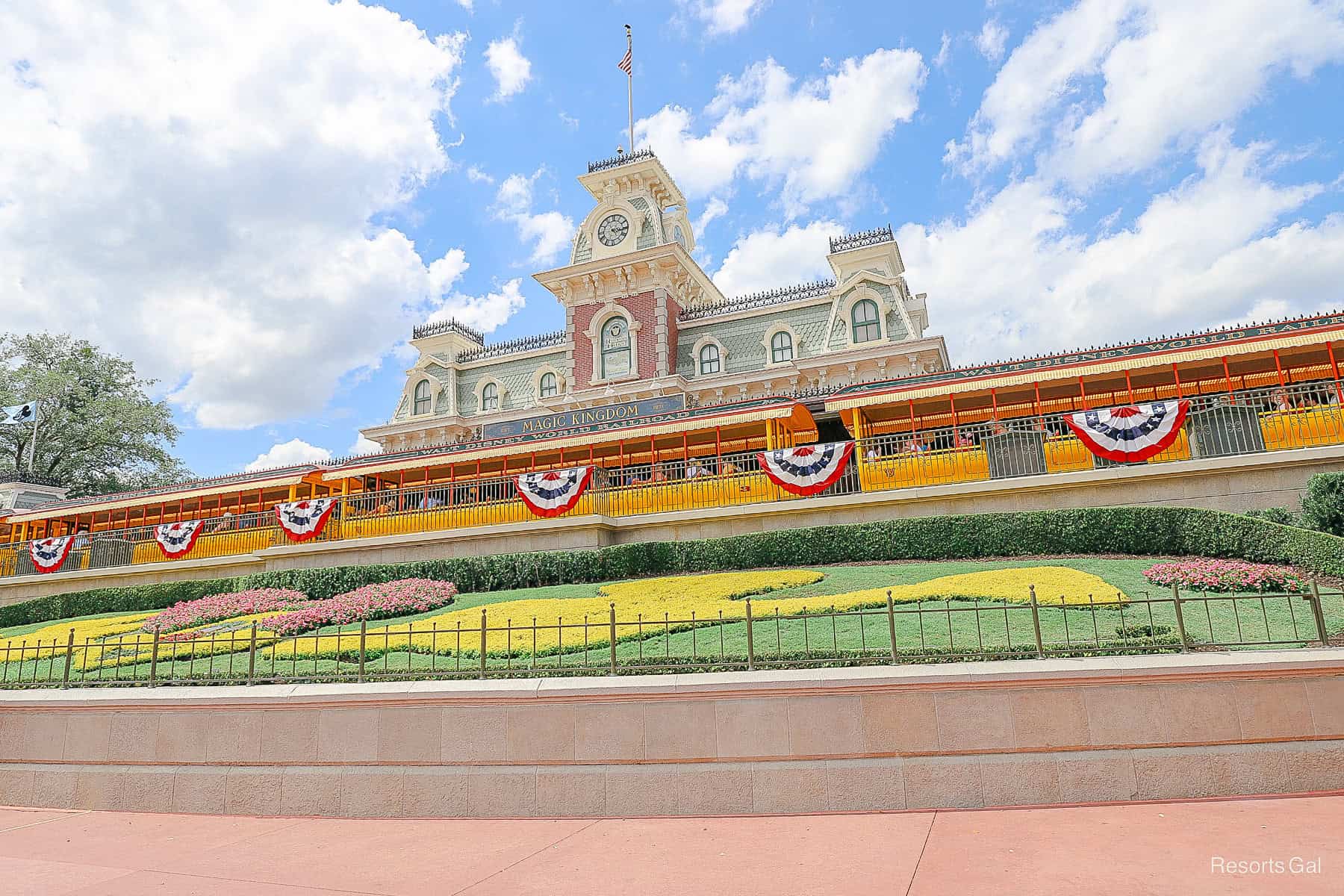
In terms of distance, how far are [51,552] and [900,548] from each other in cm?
2750

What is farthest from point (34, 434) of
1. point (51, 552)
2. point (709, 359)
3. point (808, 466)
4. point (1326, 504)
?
point (1326, 504)

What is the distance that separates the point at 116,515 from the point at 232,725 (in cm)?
2844

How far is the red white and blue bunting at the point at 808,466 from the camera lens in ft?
57.9

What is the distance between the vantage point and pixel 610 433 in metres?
22.0

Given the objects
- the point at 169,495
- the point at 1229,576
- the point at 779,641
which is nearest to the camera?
the point at 779,641

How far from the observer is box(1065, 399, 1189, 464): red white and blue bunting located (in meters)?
15.1

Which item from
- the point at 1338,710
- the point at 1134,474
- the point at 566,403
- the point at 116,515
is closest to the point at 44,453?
the point at 116,515

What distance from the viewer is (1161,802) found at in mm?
6727

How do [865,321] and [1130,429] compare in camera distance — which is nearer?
[1130,429]

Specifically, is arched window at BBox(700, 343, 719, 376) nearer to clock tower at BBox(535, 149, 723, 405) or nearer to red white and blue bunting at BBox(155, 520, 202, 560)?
clock tower at BBox(535, 149, 723, 405)

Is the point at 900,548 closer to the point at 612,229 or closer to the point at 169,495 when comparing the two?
the point at 612,229

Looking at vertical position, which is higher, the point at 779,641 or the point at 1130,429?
the point at 1130,429

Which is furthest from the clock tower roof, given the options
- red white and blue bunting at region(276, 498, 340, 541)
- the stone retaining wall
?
the stone retaining wall

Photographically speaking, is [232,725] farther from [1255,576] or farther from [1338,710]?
[1255,576]
